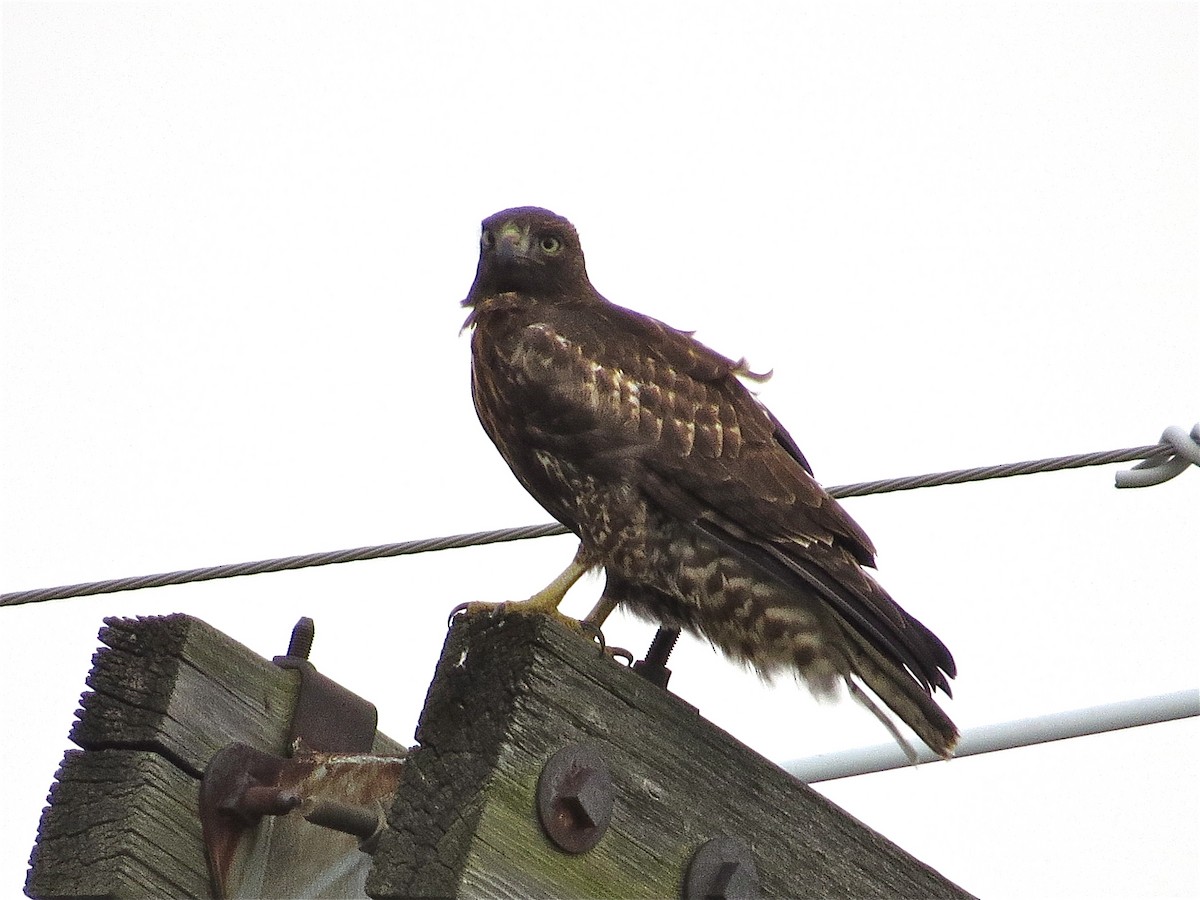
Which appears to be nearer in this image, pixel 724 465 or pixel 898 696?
pixel 898 696

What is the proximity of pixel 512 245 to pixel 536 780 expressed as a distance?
2.57 metres

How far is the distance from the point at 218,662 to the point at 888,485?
1.81 metres

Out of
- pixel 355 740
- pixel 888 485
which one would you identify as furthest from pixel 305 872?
pixel 888 485

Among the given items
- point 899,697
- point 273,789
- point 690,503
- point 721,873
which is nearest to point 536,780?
point 721,873

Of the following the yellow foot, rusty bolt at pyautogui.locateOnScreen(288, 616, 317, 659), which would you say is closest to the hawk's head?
the yellow foot

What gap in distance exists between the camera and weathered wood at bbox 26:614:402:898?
7.38ft

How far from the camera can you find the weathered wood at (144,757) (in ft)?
7.38

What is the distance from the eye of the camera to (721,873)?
1.95m

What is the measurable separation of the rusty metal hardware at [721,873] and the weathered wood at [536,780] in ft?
0.05

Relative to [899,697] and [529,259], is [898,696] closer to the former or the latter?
[899,697]

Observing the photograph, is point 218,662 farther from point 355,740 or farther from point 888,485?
point 888,485

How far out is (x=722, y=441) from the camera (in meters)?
3.38

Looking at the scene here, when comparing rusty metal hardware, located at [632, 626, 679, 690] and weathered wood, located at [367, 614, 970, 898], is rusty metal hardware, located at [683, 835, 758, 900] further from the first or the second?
rusty metal hardware, located at [632, 626, 679, 690]

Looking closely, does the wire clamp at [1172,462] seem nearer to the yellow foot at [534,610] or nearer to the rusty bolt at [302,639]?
the yellow foot at [534,610]
